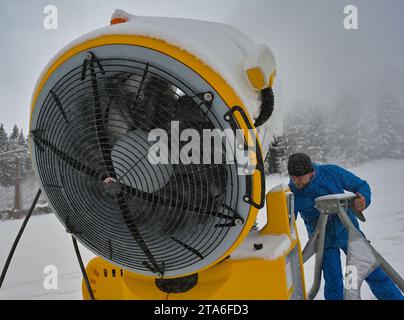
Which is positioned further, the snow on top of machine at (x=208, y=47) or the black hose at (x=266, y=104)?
the black hose at (x=266, y=104)

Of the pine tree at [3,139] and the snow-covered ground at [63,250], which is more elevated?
the pine tree at [3,139]

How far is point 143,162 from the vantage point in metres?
1.10

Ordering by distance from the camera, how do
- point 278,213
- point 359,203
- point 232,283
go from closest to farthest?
point 232,283, point 278,213, point 359,203

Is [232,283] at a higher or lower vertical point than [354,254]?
higher

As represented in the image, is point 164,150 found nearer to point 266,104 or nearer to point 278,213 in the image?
point 266,104

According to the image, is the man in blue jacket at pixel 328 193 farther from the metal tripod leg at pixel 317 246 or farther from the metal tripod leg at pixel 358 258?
the metal tripod leg at pixel 358 258

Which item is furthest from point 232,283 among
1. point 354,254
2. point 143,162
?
point 354,254

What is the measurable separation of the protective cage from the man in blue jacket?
1365mm

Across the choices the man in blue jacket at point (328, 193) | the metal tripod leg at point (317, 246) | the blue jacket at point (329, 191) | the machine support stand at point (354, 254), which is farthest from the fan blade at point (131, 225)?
the blue jacket at point (329, 191)

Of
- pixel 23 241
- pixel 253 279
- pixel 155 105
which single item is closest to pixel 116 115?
pixel 155 105

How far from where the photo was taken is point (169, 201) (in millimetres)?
1118

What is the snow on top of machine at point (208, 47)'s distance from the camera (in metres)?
1.03

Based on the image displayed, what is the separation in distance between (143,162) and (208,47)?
15.2 inches
